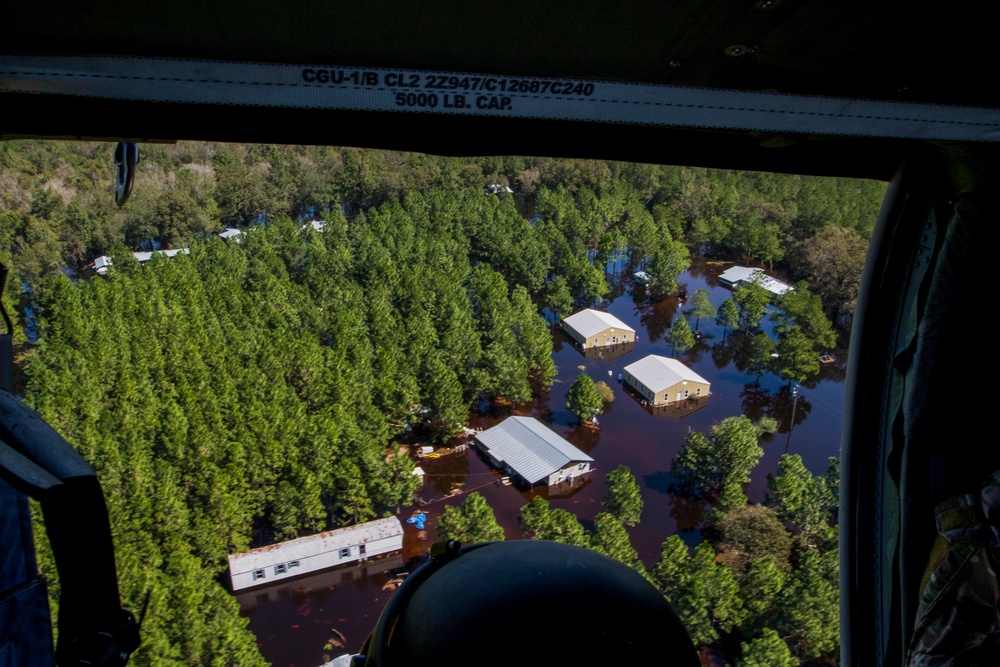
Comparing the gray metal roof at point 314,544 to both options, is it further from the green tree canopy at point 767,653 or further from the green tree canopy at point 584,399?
the green tree canopy at point 767,653

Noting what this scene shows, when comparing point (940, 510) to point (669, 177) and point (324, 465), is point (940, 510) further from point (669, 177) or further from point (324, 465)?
point (669, 177)

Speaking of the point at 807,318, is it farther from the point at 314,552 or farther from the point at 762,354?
the point at 314,552

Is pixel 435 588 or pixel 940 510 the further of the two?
pixel 940 510

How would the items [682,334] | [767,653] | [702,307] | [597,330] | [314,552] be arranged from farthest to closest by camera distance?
[702,307], [597,330], [682,334], [314,552], [767,653]

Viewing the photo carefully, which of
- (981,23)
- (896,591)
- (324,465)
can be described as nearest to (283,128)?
(981,23)

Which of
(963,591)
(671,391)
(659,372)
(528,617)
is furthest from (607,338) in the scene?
(528,617)

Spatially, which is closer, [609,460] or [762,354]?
[609,460]

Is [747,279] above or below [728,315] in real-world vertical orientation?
above

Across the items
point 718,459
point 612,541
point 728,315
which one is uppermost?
point 728,315
